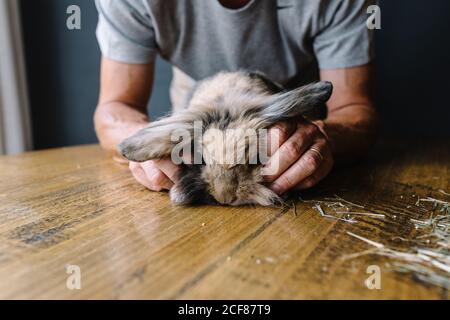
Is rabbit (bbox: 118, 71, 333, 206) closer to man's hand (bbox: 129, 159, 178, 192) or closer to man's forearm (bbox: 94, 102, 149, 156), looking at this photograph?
man's hand (bbox: 129, 159, 178, 192)

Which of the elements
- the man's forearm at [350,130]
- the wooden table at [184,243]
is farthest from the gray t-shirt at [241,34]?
the wooden table at [184,243]

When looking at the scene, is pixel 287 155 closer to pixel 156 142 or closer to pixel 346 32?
pixel 156 142

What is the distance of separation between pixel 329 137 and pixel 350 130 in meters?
0.13

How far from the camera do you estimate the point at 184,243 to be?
68 cm

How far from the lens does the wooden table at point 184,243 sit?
53 cm

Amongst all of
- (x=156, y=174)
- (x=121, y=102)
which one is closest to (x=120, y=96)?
(x=121, y=102)

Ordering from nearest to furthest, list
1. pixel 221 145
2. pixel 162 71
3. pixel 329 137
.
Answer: pixel 221 145 → pixel 329 137 → pixel 162 71

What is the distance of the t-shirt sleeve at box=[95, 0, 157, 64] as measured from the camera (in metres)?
1.50

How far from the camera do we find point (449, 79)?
224 cm

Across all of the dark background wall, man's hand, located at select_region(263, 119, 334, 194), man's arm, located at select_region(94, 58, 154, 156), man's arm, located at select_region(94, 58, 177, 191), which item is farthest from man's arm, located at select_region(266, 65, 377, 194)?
the dark background wall

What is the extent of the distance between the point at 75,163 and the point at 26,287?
89cm

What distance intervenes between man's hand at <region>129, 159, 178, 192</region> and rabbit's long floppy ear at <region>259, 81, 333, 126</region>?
0.23 metres

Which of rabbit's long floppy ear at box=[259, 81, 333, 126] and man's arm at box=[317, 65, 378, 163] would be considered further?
man's arm at box=[317, 65, 378, 163]

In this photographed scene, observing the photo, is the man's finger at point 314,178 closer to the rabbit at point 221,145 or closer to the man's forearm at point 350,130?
the rabbit at point 221,145
